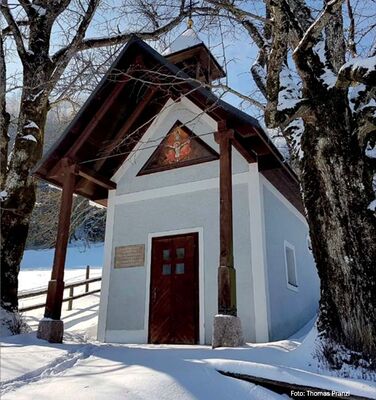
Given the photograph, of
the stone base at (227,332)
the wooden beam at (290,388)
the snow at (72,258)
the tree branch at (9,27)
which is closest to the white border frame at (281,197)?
the stone base at (227,332)

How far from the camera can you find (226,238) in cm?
579

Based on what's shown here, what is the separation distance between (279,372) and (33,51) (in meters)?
8.37

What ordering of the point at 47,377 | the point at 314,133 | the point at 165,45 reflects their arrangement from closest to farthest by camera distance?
the point at 47,377, the point at 314,133, the point at 165,45

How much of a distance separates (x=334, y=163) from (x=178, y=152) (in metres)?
4.93

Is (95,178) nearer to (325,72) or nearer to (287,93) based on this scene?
(287,93)

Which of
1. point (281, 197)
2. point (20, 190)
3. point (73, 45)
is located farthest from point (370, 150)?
point (73, 45)

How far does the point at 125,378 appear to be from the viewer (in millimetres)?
3248

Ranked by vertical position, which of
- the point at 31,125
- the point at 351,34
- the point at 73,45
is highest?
the point at 73,45

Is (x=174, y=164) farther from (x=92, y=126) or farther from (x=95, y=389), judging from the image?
(x=95, y=389)

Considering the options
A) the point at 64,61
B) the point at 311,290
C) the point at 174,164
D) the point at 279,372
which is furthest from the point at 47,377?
the point at 311,290

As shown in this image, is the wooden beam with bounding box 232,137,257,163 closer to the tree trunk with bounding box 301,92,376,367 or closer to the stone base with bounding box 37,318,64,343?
the tree trunk with bounding box 301,92,376,367

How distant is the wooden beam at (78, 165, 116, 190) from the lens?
7.93 metres

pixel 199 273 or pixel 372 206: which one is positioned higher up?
pixel 372 206

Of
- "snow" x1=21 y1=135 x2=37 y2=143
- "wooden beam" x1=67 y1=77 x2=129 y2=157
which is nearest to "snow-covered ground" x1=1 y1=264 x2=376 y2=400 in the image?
"wooden beam" x1=67 y1=77 x2=129 y2=157
